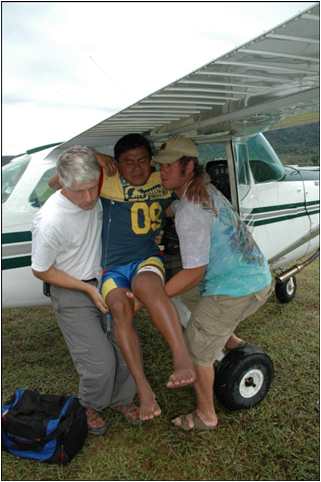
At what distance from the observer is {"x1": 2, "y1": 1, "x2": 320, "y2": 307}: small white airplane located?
5.66 ft

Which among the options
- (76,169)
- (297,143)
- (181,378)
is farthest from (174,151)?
(297,143)

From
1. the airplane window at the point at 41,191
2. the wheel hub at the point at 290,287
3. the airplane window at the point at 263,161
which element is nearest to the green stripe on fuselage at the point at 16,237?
the airplane window at the point at 41,191

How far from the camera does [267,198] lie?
4.26m

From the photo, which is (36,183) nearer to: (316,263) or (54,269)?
(54,269)

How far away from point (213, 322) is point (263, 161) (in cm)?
222

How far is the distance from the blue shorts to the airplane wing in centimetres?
95

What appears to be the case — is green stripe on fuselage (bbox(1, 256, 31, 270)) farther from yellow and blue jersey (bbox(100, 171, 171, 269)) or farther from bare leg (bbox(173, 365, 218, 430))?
bare leg (bbox(173, 365, 218, 430))

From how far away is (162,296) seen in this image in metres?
2.52

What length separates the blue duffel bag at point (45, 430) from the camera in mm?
2629

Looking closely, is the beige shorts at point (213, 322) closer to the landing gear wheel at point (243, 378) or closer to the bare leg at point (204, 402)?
the bare leg at point (204, 402)

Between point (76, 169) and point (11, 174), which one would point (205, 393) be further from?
point (11, 174)

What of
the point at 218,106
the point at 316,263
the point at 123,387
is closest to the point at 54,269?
the point at 123,387

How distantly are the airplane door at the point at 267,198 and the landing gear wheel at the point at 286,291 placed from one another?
88 centimetres

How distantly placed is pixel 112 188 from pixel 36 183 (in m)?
1.12
